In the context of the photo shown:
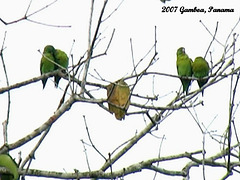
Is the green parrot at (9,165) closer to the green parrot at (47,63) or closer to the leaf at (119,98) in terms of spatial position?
the leaf at (119,98)

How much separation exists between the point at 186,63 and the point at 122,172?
2812 millimetres

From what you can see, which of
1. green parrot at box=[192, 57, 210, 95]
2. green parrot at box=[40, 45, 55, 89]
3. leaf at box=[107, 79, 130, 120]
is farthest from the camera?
green parrot at box=[192, 57, 210, 95]

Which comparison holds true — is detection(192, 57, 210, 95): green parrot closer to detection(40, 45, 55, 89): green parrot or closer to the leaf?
detection(40, 45, 55, 89): green parrot

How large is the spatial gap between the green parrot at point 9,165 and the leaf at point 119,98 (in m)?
1.07

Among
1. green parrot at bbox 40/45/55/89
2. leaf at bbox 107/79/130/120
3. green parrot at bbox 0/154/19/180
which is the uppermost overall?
green parrot at bbox 40/45/55/89

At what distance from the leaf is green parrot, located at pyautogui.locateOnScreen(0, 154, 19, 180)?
3.51 feet

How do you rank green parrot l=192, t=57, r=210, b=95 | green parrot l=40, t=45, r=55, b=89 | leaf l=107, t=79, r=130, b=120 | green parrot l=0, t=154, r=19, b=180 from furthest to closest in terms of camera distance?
green parrot l=192, t=57, r=210, b=95 < green parrot l=40, t=45, r=55, b=89 < leaf l=107, t=79, r=130, b=120 < green parrot l=0, t=154, r=19, b=180

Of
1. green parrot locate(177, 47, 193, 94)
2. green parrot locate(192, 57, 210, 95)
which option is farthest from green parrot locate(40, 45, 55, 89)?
green parrot locate(192, 57, 210, 95)

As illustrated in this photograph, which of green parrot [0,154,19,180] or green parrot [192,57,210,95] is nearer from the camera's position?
green parrot [0,154,19,180]

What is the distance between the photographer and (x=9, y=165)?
3.08 metres

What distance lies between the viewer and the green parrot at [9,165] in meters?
3.03

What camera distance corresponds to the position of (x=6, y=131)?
3102mm

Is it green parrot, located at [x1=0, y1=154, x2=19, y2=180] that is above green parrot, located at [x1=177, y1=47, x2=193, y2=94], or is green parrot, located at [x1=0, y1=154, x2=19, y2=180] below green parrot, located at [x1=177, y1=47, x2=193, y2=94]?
below

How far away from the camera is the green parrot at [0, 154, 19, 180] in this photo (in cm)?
303
